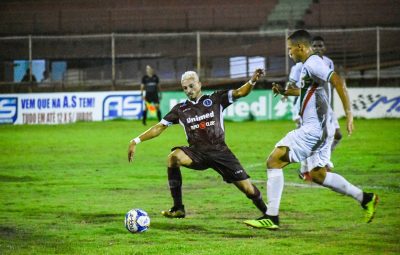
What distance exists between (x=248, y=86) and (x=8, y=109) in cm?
2496

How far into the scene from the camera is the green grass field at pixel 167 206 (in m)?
8.29

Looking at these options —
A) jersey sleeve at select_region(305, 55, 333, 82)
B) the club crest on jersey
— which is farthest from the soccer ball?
jersey sleeve at select_region(305, 55, 333, 82)

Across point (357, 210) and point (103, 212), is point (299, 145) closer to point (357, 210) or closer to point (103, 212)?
point (357, 210)

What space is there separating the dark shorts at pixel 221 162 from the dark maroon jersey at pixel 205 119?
84mm

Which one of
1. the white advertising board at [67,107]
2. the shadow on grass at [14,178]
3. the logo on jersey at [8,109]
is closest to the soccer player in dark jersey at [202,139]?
the shadow on grass at [14,178]

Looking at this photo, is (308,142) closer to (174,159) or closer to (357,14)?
(174,159)

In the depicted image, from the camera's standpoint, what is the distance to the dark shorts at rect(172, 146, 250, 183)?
982 cm

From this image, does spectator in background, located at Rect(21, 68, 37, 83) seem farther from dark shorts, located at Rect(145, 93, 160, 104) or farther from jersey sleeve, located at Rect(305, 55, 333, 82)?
jersey sleeve, located at Rect(305, 55, 333, 82)

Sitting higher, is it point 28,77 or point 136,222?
point 28,77

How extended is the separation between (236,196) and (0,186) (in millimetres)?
4229

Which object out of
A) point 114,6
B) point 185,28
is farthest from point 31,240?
point 114,6

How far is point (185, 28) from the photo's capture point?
41.5 m

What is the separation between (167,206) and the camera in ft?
37.0

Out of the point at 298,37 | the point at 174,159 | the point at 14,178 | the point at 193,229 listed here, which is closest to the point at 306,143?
the point at 298,37
